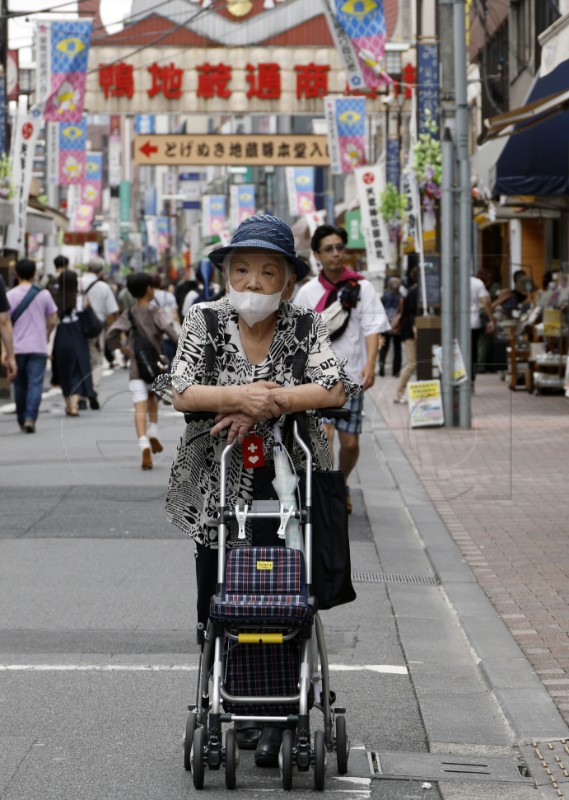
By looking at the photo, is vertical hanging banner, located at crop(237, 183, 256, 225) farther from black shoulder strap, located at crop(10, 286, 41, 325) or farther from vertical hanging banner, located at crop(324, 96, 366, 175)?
black shoulder strap, located at crop(10, 286, 41, 325)

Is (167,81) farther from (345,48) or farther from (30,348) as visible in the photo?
(30,348)

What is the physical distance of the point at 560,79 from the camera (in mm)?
19641

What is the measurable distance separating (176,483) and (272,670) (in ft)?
2.21

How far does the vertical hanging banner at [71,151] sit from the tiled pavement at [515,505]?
65.0 ft

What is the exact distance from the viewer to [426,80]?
72.0ft

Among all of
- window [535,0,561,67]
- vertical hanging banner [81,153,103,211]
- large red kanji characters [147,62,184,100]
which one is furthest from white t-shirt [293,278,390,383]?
vertical hanging banner [81,153,103,211]

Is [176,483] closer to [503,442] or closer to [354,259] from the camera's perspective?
[503,442]

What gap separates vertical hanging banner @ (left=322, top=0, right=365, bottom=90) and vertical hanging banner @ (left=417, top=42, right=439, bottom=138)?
2656 mm

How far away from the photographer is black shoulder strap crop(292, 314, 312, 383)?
16.8 ft

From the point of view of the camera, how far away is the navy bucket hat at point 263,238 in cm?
507

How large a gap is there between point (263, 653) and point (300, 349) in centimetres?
95

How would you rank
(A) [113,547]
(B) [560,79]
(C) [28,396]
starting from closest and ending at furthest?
(A) [113,547] < (C) [28,396] < (B) [560,79]

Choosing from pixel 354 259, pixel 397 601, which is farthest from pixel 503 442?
pixel 354 259

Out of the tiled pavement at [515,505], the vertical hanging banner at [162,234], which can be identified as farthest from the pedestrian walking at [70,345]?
the vertical hanging banner at [162,234]
